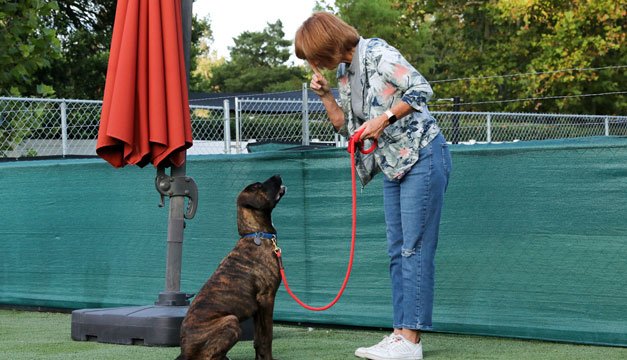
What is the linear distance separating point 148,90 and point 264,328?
1.44 metres

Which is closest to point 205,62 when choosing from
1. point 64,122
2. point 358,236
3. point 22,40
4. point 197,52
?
point 197,52

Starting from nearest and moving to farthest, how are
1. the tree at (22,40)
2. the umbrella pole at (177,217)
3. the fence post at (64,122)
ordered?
the umbrella pole at (177,217), the fence post at (64,122), the tree at (22,40)

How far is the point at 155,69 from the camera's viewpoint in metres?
3.96

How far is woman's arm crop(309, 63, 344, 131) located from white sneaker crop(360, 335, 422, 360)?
1.15 meters

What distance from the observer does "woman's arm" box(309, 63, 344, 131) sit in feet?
12.1

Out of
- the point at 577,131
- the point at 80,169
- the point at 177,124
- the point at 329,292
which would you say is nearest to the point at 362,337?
the point at 329,292

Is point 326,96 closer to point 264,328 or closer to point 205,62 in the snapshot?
point 264,328

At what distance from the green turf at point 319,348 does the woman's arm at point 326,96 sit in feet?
3.99

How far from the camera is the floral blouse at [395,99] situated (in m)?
3.44

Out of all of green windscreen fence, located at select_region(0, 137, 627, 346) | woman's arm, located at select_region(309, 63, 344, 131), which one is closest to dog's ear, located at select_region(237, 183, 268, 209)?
woman's arm, located at select_region(309, 63, 344, 131)

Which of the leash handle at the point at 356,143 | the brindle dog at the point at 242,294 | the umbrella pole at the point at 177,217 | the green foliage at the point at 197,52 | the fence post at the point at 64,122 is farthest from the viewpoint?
the green foliage at the point at 197,52

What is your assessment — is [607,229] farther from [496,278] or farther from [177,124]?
[177,124]

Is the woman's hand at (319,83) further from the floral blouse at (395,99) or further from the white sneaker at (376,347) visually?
the white sneaker at (376,347)

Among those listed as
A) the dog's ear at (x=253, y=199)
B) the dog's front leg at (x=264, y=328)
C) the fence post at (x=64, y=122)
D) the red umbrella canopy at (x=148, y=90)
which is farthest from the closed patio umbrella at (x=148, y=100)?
the fence post at (x=64, y=122)
